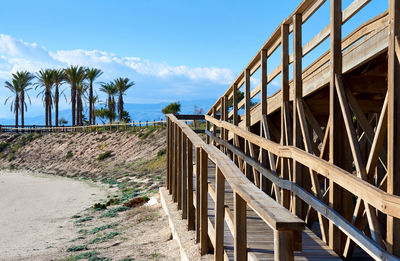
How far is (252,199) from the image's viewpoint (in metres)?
2.77

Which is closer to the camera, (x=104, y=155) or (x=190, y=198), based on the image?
(x=190, y=198)

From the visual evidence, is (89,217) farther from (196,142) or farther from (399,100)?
(399,100)

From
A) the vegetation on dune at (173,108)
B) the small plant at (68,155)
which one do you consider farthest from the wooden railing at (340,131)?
the vegetation on dune at (173,108)

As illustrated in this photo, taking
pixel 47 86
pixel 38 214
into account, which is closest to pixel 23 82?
pixel 47 86

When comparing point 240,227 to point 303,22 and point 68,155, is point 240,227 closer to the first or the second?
point 303,22

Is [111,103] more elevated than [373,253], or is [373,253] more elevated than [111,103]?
[111,103]

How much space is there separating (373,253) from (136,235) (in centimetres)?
573

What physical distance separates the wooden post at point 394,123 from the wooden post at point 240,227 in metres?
1.22

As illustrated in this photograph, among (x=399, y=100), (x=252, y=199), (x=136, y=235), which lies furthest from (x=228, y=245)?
(x=136, y=235)

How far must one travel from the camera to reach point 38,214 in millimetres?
15234

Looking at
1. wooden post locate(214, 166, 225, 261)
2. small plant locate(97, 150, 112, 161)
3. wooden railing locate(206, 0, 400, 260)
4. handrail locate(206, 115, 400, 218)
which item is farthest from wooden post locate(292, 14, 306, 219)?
small plant locate(97, 150, 112, 161)

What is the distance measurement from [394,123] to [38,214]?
1414cm

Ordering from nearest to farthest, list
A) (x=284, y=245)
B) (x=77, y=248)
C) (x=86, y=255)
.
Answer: (x=284, y=245) < (x=86, y=255) < (x=77, y=248)

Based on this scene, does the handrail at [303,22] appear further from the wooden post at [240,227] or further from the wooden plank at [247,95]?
the wooden post at [240,227]
